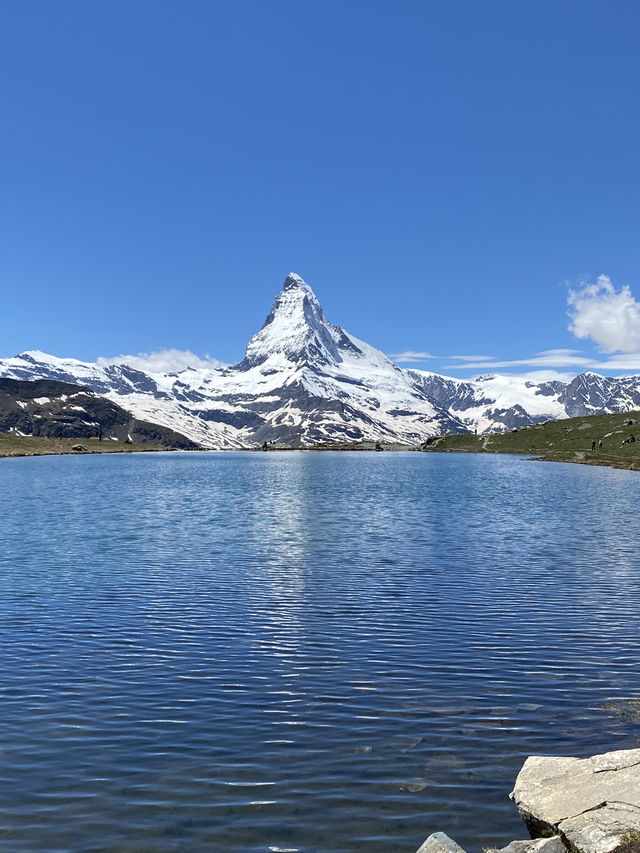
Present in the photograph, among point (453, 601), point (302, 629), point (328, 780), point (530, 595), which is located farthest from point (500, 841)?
point (530, 595)

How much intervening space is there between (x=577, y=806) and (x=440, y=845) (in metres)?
3.38

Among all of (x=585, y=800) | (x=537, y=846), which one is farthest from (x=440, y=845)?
(x=585, y=800)

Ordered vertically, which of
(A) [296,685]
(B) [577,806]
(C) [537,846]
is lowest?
(A) [296,685]

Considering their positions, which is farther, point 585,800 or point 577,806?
point 585,800

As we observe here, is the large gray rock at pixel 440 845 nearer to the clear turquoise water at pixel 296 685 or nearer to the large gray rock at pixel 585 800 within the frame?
the clear turquoise water at pixel 296 685

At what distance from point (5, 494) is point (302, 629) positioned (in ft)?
308

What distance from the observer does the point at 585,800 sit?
582 inches

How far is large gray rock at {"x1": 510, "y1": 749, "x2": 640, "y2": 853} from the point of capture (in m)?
13.5

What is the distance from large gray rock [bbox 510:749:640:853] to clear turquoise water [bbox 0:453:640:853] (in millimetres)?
947

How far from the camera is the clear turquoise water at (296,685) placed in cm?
1650

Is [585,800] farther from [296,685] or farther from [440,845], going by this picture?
[296,685]

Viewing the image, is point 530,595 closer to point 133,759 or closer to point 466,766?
point 466,766

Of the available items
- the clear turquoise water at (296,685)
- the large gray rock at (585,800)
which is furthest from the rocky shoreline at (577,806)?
the clear turquoise water at (296,685)

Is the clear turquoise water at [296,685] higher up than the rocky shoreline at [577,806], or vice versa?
the rocky shoreline at [577,806]
